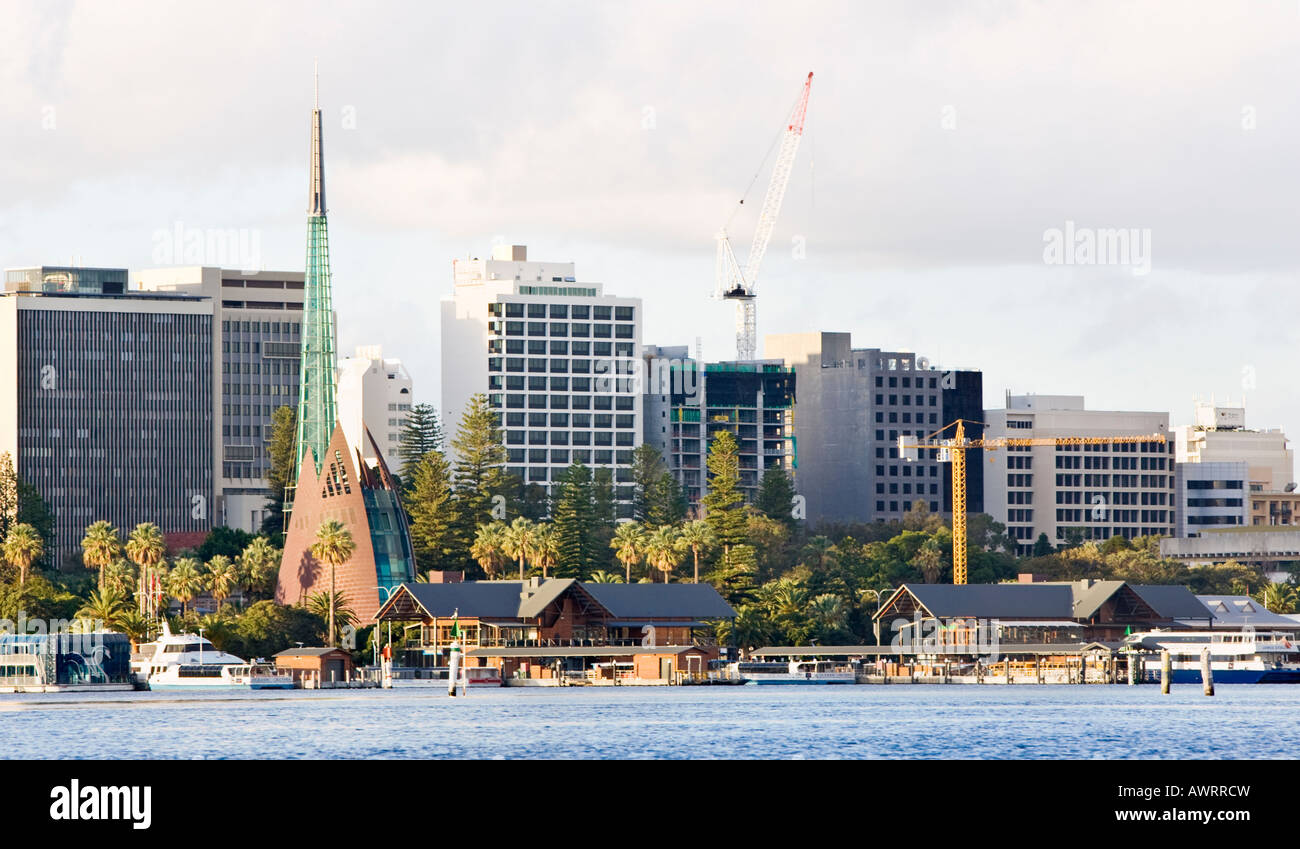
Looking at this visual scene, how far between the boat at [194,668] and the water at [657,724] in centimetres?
770

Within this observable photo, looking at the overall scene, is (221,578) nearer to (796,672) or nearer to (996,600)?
(796,672)

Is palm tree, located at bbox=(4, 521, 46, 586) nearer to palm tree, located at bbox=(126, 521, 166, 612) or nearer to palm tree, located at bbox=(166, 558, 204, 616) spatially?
palm tree, located at bbox=(126, 521, 166, 612)

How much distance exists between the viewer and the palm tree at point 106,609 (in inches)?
6762

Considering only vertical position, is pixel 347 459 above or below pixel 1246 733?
above

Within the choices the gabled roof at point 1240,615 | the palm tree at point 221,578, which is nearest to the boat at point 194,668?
the palm tree at point 221,578

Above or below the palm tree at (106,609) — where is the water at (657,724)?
below

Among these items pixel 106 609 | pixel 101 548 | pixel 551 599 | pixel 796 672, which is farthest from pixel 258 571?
pixel 796 672

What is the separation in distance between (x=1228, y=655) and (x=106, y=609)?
278ft

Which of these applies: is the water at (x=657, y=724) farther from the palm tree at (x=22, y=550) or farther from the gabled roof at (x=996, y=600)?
the palm tree at (x=22, y=550)

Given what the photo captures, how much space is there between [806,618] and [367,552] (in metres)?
37.9

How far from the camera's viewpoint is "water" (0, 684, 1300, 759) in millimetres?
89062
